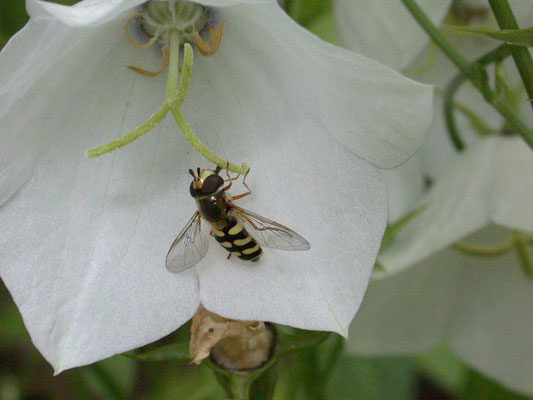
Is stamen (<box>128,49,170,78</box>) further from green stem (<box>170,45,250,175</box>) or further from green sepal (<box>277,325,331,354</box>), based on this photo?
green sepal (<box>277,325,331,354</box>)

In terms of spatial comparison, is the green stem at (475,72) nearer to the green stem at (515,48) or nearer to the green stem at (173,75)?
the green stem at (515,48)

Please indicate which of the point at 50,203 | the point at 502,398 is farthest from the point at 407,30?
the point at 502,398

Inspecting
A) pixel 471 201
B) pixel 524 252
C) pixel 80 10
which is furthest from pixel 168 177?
pixel 524 252

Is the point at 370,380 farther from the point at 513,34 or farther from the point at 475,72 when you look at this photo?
the point at 513,34

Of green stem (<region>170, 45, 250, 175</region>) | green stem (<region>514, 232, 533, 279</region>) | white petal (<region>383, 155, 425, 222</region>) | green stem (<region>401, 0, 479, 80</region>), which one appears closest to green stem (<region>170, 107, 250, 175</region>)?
green stem (<region>170, 45, 250, 175</region>)

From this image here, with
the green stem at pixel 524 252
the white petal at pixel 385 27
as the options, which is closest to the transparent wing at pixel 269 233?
the white petal at pixel 385 27

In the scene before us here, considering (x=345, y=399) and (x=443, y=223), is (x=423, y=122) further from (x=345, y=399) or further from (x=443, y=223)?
(x=345, y=399)
